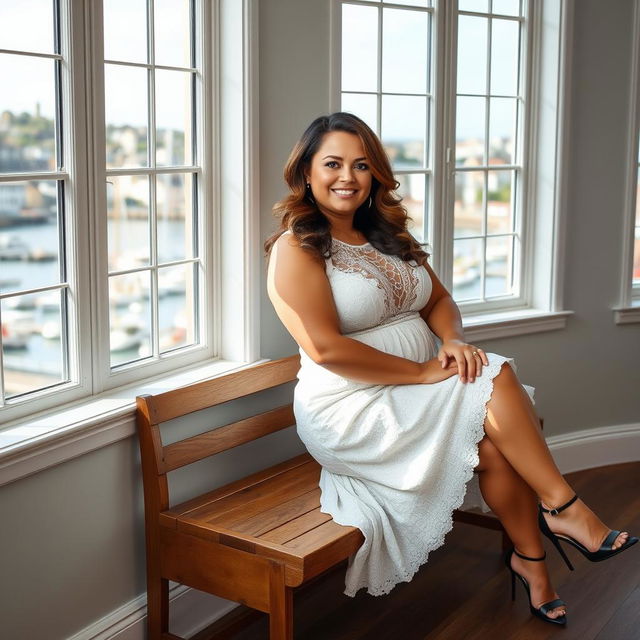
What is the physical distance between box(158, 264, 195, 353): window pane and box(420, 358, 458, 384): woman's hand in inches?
32.0

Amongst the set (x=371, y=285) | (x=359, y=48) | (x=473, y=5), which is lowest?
(x=371, y=285)

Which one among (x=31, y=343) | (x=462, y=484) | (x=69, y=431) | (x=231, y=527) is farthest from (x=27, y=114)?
(x=462, y=484)

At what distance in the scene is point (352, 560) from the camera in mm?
2705

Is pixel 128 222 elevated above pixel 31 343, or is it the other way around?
pixel 128 222

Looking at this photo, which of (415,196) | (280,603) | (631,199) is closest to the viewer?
(280,603)

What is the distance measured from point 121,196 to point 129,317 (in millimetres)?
366

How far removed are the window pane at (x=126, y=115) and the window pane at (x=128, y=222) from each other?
0.20 feet

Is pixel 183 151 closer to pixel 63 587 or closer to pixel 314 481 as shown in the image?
pixel 314 481

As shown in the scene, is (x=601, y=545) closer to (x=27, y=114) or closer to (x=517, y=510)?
(x=517, y=510)

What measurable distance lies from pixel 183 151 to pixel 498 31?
1.73 metres

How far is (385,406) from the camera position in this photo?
2859 mm

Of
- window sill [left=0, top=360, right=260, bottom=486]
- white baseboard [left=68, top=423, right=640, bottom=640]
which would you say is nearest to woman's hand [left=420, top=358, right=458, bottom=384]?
window sill [left=0, top=360, right=260, bottom=486]

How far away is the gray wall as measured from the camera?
2482 millimetres

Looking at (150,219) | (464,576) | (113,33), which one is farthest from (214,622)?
(113,33)
